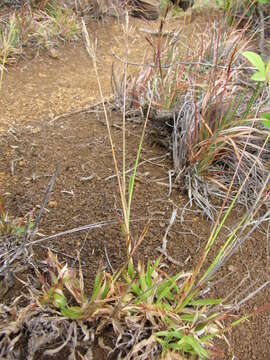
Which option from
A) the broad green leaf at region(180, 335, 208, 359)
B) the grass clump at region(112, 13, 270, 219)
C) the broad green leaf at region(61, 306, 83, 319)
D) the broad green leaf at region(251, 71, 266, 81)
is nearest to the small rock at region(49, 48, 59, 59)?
the grass clump at region(112, 13, 270, 219)

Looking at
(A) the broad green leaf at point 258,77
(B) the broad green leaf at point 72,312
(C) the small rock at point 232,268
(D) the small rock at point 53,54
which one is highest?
(A) the broad green leaf at point 258,77

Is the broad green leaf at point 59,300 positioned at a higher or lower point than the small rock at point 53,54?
higher

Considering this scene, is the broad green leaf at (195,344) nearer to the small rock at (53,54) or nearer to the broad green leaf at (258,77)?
the broad green leaf at (258,77)

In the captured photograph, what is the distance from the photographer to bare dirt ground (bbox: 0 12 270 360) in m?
1.19

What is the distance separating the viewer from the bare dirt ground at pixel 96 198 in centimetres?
119

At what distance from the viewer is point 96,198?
139 cm

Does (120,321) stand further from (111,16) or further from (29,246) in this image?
(111,16)

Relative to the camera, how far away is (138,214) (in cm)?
134

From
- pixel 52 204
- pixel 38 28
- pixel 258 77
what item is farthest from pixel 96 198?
pixel 38 28

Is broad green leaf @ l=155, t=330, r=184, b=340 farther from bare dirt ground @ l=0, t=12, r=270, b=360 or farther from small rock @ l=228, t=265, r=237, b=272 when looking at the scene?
small rock @ l=228, t=265, r=237, b=272

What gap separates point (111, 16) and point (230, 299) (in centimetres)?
317

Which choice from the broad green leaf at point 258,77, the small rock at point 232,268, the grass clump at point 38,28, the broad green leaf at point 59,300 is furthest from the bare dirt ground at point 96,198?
the grass clump at point 38,28

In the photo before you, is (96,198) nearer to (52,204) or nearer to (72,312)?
(52,204)

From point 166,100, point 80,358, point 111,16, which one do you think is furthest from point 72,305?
point 111,16
